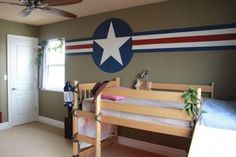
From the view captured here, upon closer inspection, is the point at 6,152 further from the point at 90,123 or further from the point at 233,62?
the point at 233,62

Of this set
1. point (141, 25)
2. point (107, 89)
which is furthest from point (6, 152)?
point (141, 25)

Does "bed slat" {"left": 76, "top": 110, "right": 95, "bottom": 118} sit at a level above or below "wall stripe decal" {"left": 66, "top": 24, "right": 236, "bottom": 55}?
below

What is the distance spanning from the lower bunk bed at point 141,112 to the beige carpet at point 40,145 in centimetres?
43

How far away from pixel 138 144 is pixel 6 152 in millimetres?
2151

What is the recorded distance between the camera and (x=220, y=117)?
187 centimetres

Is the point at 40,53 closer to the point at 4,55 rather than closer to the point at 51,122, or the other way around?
the point at 4,55

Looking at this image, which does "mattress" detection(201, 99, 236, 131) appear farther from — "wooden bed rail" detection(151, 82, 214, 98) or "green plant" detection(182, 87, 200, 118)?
"wooden bed rail" detection(151, 82, 214, 98)

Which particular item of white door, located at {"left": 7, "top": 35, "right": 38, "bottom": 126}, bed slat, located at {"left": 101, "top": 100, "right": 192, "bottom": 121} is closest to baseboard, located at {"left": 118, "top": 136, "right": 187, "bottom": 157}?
bed slat, located at {"left": 101, "top": 100, "right": 192, "bottom": 121}

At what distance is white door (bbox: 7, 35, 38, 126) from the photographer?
457 cm

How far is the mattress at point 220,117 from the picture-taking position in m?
1.77

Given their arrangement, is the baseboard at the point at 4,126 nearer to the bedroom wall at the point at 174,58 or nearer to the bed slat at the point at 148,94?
the bedroom wall at the point at 174,58

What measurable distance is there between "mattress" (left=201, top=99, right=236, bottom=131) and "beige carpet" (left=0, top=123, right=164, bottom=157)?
4.79 ft

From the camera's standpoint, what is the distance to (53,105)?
4.81m

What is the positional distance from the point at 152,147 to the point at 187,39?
1797 millimetres
